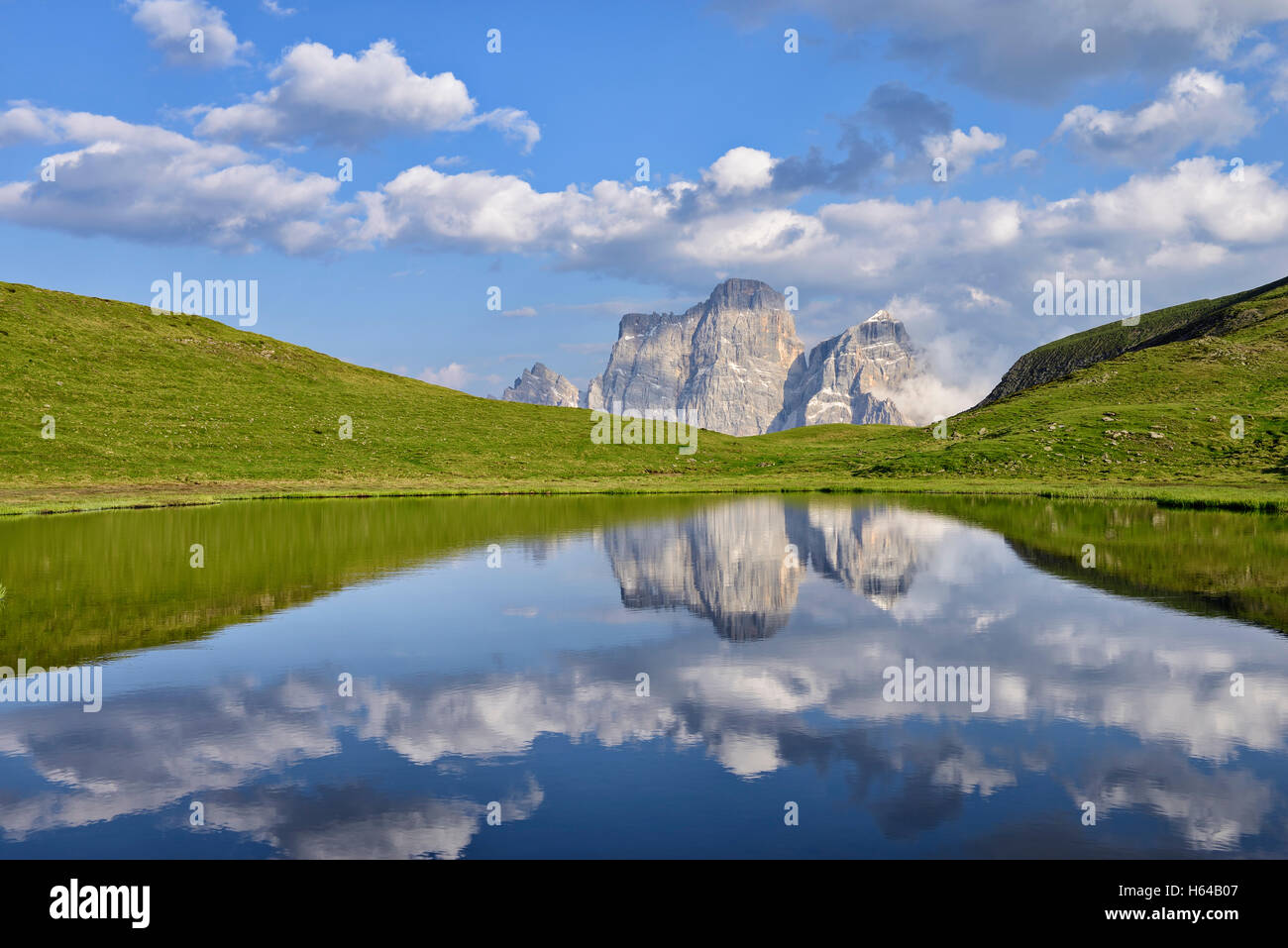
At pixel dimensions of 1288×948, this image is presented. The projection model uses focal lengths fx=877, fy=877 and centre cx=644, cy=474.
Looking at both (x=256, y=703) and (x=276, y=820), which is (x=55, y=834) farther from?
(x=256, y=703)

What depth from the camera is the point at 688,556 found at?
123 feet

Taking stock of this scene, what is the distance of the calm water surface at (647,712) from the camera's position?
10.8 metres
